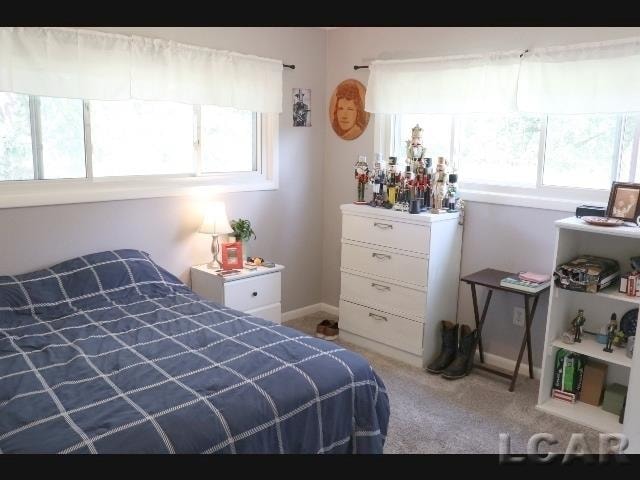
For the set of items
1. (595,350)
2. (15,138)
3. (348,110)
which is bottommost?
(595,350)

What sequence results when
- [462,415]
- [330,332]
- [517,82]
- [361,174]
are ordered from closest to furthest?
1. [462,415]
2. [517,82]
3. [361,174]
4. [330,332]

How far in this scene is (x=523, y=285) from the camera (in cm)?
304

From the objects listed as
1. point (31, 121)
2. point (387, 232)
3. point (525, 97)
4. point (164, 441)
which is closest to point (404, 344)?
point (387, 232)

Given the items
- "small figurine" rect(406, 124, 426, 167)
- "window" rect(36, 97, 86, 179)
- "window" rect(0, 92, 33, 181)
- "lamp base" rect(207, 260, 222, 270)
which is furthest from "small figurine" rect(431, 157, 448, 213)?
"window" rect(0, 92, 33, 181)

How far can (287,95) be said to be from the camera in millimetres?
4008

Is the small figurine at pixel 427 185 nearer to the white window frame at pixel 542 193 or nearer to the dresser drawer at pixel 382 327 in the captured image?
the white window frame at pixel 542 193

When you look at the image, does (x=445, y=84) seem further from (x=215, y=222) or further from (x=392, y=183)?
(x=215, y=222)

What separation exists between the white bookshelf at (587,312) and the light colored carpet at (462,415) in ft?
0.34

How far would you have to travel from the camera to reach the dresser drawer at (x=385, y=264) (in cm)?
336

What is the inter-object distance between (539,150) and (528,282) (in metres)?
0.80

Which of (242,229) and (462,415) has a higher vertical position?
(242,229)

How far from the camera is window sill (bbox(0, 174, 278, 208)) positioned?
2859 mm

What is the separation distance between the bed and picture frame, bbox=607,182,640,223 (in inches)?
60.4

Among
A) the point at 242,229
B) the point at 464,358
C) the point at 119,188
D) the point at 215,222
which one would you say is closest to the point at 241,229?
the point at 242,229
